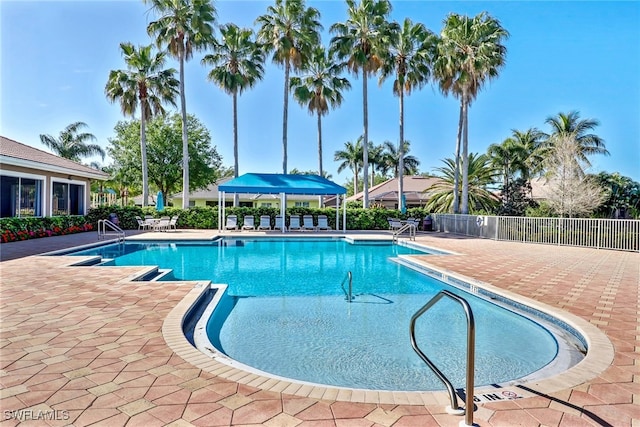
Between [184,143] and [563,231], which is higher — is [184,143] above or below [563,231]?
above

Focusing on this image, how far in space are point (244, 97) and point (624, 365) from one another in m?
25.2

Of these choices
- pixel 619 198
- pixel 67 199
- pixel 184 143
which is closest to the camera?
pixel 67 199

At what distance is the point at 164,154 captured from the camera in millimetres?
30031

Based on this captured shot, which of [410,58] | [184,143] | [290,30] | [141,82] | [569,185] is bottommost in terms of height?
[569,185]

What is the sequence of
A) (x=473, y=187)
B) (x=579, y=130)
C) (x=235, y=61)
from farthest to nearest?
(x=579, y=130)
(x=473, y=187)
(x=235, y=61)

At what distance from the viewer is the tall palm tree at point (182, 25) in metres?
→ 20.8

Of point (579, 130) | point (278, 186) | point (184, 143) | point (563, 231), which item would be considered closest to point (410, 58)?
point (278, 186)

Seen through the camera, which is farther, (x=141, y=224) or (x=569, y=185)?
(x=569, y=185)

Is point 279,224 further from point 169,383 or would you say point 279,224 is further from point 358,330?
point 169,383

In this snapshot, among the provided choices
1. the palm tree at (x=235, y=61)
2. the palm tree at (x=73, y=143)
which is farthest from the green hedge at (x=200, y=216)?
the palm tree at (x=73, y=143)

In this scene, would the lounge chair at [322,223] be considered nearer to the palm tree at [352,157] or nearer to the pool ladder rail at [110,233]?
the pool ladder rail at [110,233]

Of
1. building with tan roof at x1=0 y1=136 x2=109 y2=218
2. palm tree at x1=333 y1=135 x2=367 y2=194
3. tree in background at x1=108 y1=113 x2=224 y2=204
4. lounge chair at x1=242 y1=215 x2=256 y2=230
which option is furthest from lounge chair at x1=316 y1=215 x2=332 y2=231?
palm tree at x1=333 y1=135 x2=367 y2=194

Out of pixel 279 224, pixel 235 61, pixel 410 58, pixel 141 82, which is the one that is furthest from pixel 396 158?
pixel 141 82

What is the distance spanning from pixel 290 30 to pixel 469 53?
10506 millimetres
